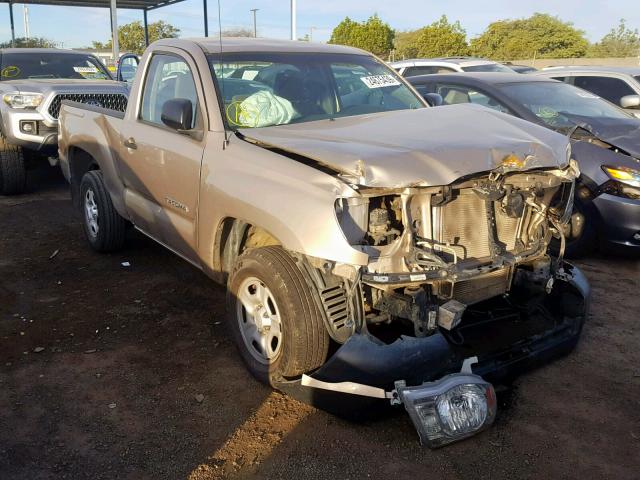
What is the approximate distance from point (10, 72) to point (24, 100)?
4.90ft

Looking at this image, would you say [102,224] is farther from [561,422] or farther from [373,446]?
[561,422]

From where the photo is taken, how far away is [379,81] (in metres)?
4.66

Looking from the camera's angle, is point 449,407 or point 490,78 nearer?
point 449,407

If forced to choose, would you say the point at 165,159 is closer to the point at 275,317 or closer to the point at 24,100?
the point at 275,317

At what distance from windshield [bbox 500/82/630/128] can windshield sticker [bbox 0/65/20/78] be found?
7175 millimetres

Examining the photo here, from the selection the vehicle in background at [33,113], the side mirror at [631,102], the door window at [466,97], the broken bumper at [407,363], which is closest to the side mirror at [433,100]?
the door window at [466,97]

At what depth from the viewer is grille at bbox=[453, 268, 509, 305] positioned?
3254 mm

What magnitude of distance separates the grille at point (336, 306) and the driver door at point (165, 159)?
4.16 feet

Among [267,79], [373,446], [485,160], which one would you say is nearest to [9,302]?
[267,79]

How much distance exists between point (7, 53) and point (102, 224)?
5.61 meters

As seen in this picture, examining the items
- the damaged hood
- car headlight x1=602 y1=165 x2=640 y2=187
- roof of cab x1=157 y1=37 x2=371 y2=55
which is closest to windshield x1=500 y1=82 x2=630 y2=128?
car headlight x1=602 y1=165 x2=640 y2=187

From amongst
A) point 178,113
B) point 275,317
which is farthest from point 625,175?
point 178,113

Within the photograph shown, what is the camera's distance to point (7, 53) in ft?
31.3

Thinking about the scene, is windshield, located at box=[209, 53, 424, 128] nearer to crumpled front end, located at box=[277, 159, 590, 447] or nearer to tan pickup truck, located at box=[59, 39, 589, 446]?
tan pickup truck, located at box=[59, 39, 589, 446]
